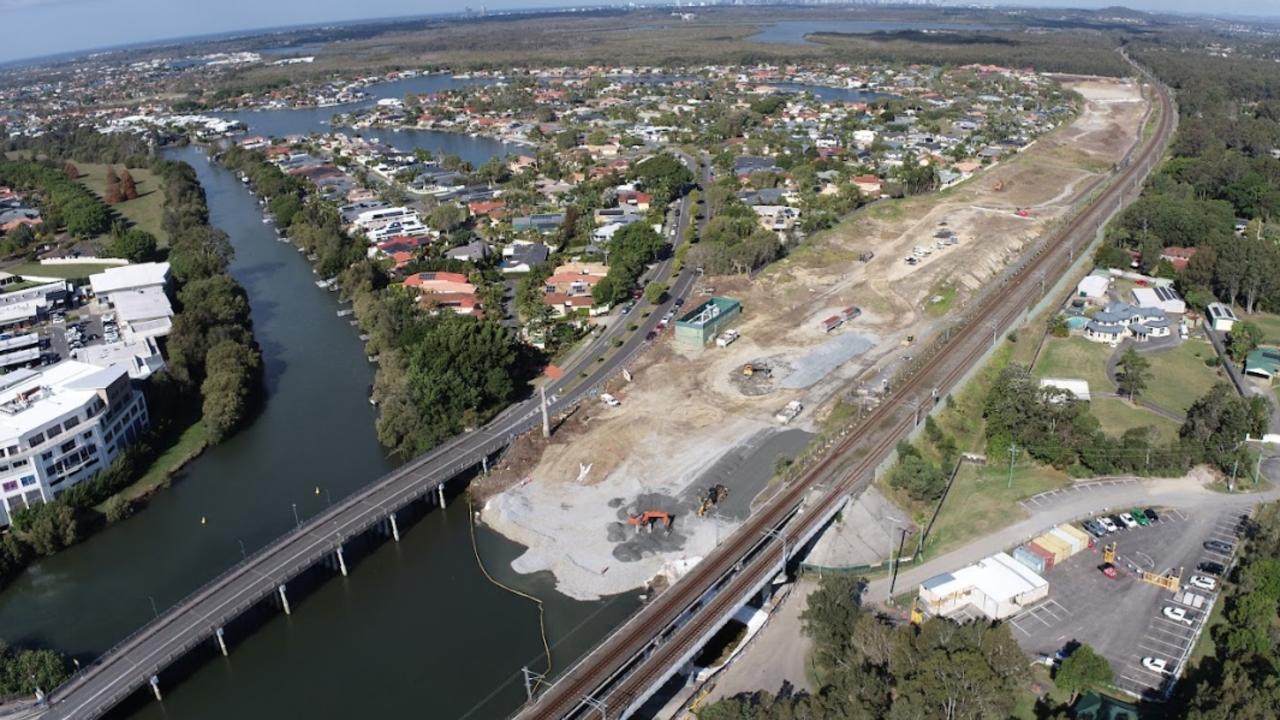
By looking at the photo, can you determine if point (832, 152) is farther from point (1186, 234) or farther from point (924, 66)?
point (924, 66)

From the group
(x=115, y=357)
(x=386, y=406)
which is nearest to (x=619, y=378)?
(x=386, y=406)

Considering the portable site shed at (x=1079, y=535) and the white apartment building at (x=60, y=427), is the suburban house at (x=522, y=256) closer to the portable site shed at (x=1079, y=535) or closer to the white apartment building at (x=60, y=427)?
the white apartment building at (x=60, y=427)

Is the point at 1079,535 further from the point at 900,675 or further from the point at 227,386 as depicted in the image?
the point at 227,386

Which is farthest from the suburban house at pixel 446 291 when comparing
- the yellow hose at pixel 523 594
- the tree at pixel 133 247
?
the tree at pixel 133 247

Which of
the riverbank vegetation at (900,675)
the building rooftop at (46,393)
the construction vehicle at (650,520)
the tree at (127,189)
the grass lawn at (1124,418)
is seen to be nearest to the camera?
the riverbank vegetation at (900,675)

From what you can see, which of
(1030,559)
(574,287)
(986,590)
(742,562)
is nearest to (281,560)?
(742,562)
